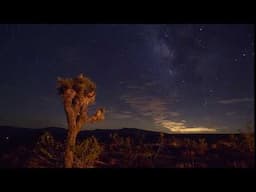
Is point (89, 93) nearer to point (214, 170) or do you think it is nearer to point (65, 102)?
point (65, 102)

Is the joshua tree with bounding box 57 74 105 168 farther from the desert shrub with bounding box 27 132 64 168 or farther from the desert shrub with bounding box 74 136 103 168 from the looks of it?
the desert shrub with bounding box 27 132 64 168

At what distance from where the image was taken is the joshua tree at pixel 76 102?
25.7ft

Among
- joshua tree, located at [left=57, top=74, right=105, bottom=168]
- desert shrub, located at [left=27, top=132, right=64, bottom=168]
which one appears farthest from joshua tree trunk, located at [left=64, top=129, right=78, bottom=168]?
desert shrub, located at [left=27, top=132, right=64, bottom=168]

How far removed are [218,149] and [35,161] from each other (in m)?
5.48

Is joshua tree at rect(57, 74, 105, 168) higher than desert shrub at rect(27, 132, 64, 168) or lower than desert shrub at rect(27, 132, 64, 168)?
higher

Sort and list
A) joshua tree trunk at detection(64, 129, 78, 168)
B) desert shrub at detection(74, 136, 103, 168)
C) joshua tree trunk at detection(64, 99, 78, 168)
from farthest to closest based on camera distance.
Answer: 1. desert shrub at detection(74, 136, 103, 168)
2. joshua tree trunk at detection(64, 129, 78, 168)
3. joshua tree trunk at detection(64, 99, 78, 168)

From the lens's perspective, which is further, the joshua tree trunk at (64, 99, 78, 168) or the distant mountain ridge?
the distant mountain ridge

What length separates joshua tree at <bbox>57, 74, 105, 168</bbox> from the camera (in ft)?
25.7

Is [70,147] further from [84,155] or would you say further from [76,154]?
[84,155]

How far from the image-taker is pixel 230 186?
6633 mm

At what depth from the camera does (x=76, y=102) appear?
792 cm

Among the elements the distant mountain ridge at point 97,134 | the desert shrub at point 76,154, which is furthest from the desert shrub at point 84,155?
the distant mountain ridge at point 97,134

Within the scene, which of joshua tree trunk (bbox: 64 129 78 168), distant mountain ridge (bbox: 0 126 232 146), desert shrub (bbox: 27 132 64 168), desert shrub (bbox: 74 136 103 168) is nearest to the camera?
joshua tree trunk (bbox: 64 129 78 168)
